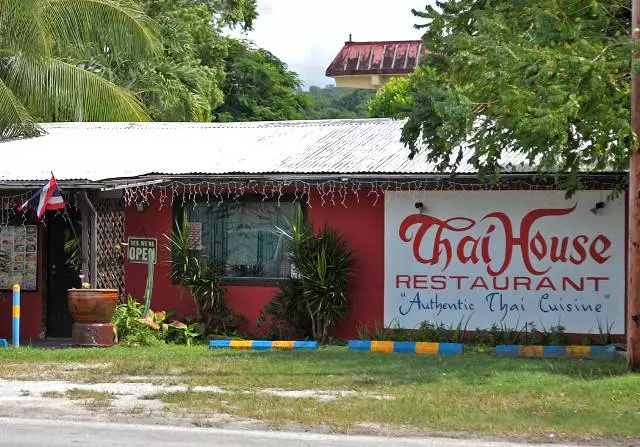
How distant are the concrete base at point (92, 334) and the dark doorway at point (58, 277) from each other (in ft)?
8.74

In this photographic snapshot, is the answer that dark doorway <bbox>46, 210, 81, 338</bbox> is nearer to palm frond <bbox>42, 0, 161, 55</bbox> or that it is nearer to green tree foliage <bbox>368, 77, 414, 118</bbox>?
palm frond <bbox>42, 0, 161, 55</bbox>

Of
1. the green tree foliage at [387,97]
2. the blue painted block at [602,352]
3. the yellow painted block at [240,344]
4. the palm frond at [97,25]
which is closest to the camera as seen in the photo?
the blue painted block at [602,352]

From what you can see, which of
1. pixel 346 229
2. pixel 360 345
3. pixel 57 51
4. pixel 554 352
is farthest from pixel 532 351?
pixel 57 51

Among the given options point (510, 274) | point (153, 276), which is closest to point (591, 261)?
point (510, 274)

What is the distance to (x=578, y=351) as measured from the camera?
1573 centimetres

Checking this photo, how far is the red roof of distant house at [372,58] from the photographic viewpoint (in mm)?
54219

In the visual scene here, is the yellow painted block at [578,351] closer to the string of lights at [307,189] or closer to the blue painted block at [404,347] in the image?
the blue painted block at [404,347]

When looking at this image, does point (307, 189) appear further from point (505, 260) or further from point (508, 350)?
point (508, 350)

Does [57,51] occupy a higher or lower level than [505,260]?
higher

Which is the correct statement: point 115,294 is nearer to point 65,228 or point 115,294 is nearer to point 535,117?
point 65,228

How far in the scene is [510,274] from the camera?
17.3 meters

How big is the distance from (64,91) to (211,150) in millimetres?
3794

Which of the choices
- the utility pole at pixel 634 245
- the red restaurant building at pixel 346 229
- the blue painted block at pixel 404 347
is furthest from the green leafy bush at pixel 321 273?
the utility pole at pixel 634 245

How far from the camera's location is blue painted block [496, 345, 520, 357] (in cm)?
1578
